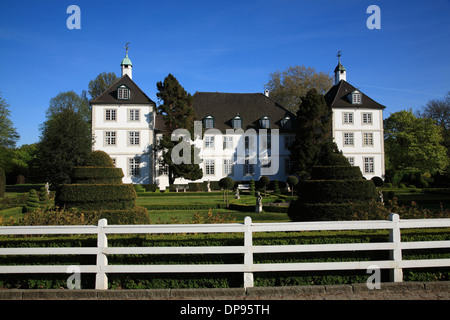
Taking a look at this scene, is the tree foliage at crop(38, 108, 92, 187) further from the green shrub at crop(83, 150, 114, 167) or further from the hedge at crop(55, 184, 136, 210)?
the hedge at crop(55, 184, 136, 210)

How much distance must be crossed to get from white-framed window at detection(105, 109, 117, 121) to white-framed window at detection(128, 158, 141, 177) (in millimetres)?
4644

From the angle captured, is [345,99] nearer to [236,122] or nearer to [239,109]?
[239,109]

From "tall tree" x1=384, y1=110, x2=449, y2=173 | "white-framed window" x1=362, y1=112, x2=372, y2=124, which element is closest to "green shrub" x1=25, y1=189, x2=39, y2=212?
"white-framed window" x1=362, y1=112, x2=372, y2=124

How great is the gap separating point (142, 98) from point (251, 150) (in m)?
13.0

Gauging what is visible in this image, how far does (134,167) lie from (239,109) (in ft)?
45.5

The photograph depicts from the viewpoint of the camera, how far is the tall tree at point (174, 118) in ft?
96.0

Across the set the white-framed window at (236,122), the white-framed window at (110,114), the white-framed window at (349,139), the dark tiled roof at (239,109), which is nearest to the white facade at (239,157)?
the white-framed window at (236,122)

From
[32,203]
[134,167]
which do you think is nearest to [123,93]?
[134,167]

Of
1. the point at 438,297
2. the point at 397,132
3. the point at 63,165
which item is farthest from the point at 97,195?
the point at 397,132

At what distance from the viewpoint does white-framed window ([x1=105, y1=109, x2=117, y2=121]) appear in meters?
30.5

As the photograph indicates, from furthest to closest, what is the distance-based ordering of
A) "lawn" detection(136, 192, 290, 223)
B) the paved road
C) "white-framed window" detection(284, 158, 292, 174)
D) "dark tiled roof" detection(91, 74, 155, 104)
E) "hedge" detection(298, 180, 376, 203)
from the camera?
"white-framed window" detection(284, 158, 292, 174) → "dark tiled roof" detection(91, 74, 155, 104) → "lawn" detection(136, 192, 290, 223) → "hedge" detection(298, 180, 376, 203) → the paved road

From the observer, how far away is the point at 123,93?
30562mm

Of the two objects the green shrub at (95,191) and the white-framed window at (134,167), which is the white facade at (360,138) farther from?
the green shrub at (95,191)

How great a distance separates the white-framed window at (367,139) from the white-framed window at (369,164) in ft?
5.22
